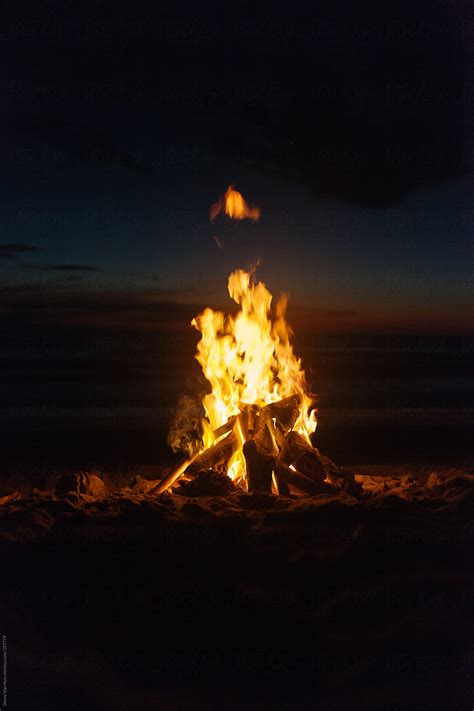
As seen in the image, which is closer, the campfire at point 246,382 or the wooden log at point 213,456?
the wooden log at point 213,456

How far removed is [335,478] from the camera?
6934 millimetres

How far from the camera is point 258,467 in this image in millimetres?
6758

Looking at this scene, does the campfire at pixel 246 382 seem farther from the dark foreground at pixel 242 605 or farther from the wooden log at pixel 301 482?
the dark foreground at pixel 242 605

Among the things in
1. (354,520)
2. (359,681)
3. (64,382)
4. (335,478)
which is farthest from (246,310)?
(64,382)

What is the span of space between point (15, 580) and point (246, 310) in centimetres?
315

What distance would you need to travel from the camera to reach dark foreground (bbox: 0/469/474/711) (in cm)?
510

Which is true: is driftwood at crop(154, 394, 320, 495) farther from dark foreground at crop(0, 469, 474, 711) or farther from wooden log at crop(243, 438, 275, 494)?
dark foreground at crop(0, 469, 474, 711)

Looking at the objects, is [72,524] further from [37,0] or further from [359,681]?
[37,0]

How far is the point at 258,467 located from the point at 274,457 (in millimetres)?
173

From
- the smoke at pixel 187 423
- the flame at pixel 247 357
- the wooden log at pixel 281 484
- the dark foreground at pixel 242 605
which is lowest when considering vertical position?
the dark foreground at pixel 242 605

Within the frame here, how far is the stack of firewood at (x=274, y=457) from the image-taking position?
675cm

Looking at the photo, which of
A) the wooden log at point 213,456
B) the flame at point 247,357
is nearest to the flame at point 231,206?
the flame at point 247,357

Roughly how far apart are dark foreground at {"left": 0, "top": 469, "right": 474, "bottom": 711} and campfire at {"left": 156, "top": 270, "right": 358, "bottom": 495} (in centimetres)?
105

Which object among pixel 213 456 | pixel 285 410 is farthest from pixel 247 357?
pixel 213 456
